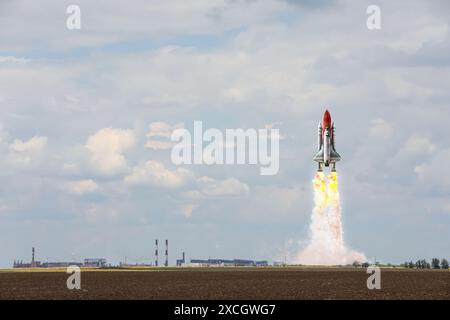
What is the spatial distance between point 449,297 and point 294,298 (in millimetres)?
24448
